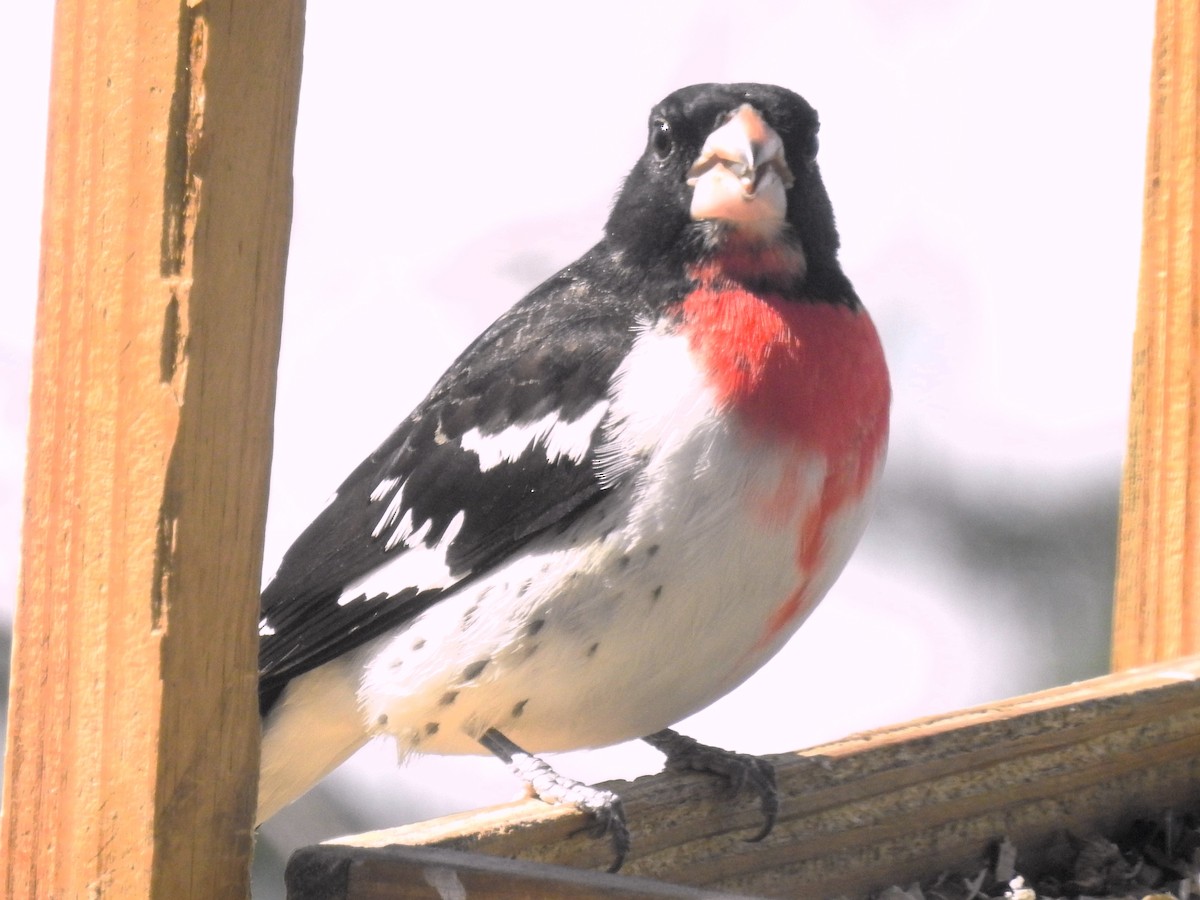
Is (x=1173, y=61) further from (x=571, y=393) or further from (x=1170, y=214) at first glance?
(x=571, y=393)

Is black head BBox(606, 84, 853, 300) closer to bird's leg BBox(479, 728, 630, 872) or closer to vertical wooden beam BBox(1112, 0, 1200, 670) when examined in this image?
vertical wooden beam BBox(1112, 0, 1200, 670)

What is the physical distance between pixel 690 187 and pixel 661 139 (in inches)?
4.5

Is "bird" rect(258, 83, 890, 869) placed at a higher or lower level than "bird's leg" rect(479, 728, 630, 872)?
higher

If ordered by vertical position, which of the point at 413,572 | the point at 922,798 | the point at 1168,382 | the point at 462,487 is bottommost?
the point at 922,798

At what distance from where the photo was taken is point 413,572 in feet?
6.39

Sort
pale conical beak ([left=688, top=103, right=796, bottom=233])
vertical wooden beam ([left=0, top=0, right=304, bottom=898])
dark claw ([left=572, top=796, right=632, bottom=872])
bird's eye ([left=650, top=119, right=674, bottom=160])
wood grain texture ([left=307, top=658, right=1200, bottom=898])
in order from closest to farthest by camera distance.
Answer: vertical wooden beam ([left=0, top=0, right=304, bottom=898]) → dark claw ([left=572, top=796, right=632, bottom=872]) → wood grain texture ([left=307, top=658, right=1200, bottom=898]) → pale conical beak ([left=688, top=103, right=796, bottom=233]) → bird's eye ([left=650, top=119, right=674, bottom=160])

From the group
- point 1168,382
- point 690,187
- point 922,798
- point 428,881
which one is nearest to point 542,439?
point 690,187

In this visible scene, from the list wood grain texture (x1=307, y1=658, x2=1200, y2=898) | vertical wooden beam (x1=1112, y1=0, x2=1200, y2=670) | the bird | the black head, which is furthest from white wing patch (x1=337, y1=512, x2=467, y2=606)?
vertical wooden beam (x1=1112, y1=0, x2=1200, y2=670)

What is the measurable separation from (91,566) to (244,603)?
12 cm

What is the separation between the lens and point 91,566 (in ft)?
4.24

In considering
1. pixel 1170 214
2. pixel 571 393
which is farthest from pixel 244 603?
pixel 1170 214

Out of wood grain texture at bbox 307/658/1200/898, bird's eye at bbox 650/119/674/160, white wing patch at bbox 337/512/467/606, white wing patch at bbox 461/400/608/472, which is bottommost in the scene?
wood grain texture at bbox 307/658/1200/898

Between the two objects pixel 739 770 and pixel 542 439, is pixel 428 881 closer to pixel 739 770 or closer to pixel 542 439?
pixel 739 770

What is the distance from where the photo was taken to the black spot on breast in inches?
73.4
